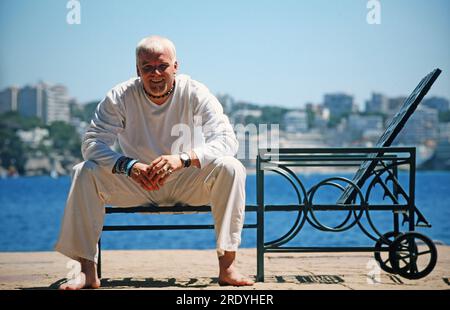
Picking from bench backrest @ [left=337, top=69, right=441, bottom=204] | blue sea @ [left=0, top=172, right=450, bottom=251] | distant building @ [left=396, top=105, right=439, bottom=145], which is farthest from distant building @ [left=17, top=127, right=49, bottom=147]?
bench backrest @ [left=337, top=69, right=441, bottom=204]

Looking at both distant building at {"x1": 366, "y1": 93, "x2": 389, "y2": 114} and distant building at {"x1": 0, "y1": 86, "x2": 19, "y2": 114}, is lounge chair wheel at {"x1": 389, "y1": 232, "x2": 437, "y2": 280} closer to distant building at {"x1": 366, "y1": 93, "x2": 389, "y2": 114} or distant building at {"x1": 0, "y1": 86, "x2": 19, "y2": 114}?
distant building at {"x1": 0, "y1": 86, "x2": 19, "y2": 114}

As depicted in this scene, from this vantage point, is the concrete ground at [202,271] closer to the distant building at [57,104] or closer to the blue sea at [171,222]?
the blue sea at [171,222]

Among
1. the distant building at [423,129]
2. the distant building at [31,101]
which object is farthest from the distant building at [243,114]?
the distant building at [31,101]

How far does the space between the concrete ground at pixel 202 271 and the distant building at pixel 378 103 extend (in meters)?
94.0

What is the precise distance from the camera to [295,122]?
92312 mm

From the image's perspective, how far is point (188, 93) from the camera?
13.2ft

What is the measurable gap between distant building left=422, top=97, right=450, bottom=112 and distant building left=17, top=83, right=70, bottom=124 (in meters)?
42.2

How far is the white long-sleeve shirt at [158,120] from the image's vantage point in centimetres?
392

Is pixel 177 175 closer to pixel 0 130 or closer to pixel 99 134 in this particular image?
pixel 99 134

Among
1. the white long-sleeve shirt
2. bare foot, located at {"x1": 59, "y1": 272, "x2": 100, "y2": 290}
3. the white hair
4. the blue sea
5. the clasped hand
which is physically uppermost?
the white hair

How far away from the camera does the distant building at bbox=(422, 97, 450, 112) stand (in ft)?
277

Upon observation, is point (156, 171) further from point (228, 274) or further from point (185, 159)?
point (228, 274)

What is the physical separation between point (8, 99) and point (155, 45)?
306ft
